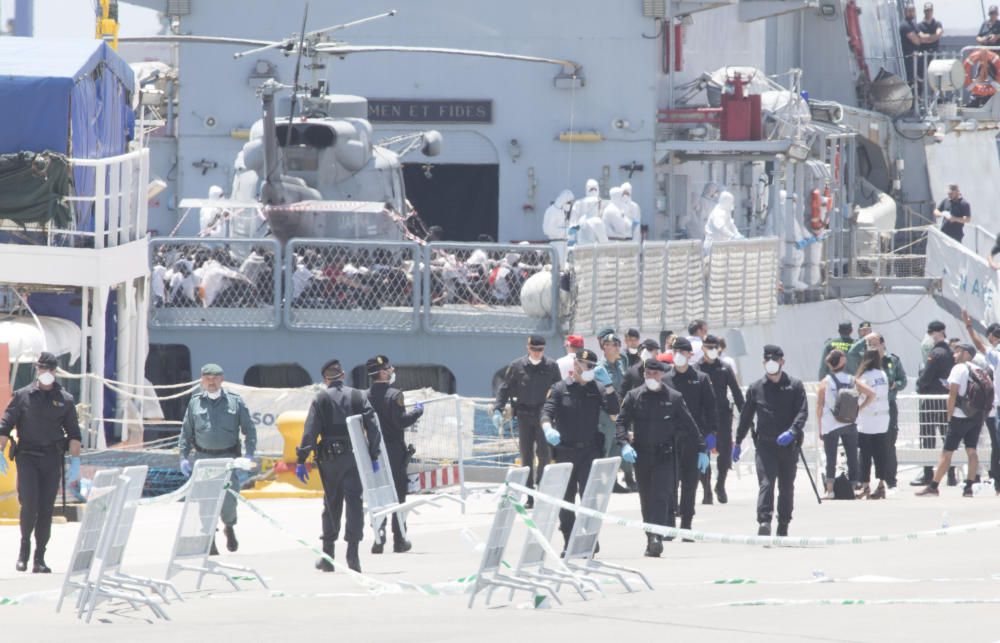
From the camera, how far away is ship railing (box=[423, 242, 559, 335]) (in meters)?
24.7

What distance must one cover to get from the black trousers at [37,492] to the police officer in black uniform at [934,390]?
33.2 ft

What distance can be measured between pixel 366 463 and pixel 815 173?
23.9 metres

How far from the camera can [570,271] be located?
24734mm

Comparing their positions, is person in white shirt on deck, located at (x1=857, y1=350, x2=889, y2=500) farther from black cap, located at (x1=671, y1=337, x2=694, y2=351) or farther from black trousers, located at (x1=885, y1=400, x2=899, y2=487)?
black cap, located at (x1=671, y1=337, x2=694, y2=351)

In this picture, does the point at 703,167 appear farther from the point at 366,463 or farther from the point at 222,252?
the point at 366,463

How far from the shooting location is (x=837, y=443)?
766 inches

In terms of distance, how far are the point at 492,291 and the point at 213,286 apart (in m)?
3.58

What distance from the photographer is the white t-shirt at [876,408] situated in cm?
1944

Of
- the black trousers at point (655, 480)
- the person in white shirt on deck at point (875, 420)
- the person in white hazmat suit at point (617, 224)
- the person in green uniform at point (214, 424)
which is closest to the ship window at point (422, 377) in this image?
the person in white hazmat suit at point (617, 224)

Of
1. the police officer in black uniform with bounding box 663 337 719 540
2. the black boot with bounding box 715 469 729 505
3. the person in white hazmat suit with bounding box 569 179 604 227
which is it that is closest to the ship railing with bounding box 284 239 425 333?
the person in white hazmat suit with bounding box 569 179 604 227

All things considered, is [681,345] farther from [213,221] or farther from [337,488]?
[213,221]

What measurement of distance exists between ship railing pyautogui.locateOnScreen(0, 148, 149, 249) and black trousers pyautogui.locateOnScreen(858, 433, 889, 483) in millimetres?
8006

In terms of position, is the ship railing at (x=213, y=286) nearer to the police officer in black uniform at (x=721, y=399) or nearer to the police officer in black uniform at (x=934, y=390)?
the police officer in black uniform at (x=721, y=399)

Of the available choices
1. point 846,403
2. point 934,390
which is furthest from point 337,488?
point 934,390
